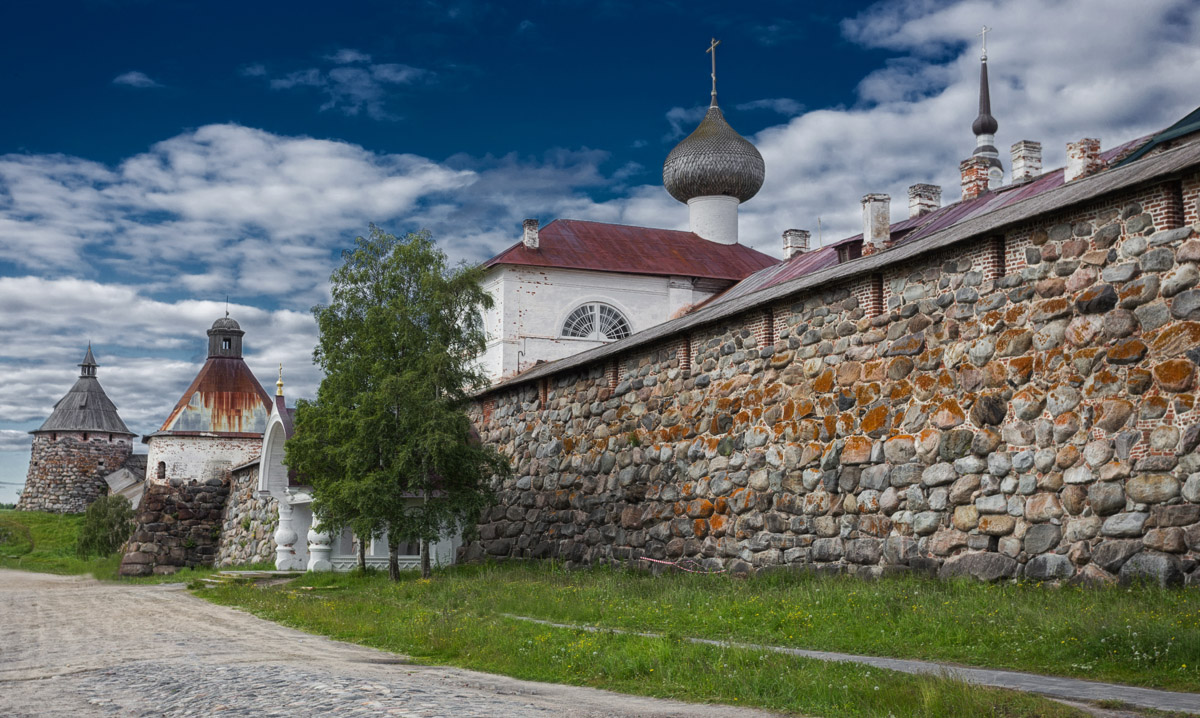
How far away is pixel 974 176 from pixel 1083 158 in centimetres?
441

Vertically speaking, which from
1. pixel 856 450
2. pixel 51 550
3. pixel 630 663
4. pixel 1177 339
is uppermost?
pixel 1177 339

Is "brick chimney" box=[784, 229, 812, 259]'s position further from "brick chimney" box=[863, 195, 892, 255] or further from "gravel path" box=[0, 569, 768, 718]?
"gravel path" box=[0, 569, 768, 718]

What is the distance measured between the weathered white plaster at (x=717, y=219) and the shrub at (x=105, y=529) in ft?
60.9

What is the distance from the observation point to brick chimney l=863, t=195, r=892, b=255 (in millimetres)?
21027

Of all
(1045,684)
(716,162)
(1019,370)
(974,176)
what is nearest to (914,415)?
(1019,370)

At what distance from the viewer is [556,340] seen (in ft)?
94.1

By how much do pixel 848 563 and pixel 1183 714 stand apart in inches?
262

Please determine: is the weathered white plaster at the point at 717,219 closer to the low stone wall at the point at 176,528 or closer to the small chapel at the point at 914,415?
the small chapel at the point at 914,415

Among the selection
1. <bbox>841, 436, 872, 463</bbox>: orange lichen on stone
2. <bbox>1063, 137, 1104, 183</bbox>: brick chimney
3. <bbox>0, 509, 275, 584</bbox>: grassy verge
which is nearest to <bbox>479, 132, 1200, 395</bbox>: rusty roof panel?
<bbox>841, 436, 872, 463</bbox>: orange lichen on stone

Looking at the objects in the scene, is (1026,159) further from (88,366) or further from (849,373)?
(88,366)

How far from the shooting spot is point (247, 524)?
88.8ft

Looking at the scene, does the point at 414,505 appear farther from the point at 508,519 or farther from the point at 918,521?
the point at 918,521

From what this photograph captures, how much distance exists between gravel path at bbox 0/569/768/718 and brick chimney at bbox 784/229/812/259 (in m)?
22.8

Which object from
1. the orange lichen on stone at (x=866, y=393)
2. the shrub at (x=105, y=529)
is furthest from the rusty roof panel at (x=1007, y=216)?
the shrub at (x=105, y=529)
